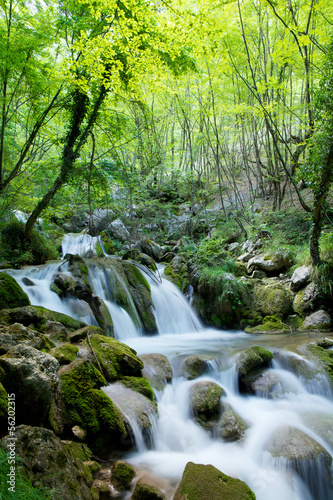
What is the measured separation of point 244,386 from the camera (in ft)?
16.0

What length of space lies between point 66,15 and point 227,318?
32.5 feet

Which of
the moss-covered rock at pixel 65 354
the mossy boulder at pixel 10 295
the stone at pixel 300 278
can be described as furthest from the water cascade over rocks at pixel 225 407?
the stone at pixel 300 278

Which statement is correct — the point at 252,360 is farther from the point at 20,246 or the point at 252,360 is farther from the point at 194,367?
the point at 20,246

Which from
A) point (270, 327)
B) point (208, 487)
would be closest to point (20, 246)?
point (270, 327)

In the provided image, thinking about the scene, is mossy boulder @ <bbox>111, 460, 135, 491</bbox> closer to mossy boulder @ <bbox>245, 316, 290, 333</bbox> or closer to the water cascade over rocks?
the water cascade over rocks

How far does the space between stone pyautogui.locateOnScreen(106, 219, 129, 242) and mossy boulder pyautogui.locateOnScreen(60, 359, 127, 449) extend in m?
11.5

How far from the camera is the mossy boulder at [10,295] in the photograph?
4943 millimetres

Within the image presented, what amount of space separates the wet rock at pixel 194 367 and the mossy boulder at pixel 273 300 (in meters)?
4.22

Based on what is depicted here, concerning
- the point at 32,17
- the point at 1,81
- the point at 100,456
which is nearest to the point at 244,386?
the point at 100,456

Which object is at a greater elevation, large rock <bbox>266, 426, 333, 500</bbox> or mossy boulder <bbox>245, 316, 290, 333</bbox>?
mossy boulder <bbox>245, 316, 290, 333</bbox>

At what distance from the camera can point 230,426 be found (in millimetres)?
3844

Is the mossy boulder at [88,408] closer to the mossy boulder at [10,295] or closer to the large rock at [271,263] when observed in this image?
the mossy boulder at [10,295]

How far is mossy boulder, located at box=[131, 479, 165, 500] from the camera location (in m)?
2.57

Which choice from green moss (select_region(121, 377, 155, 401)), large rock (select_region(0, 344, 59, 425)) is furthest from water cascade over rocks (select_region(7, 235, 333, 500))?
large rock (select_region(0, 344, 59, 425))
